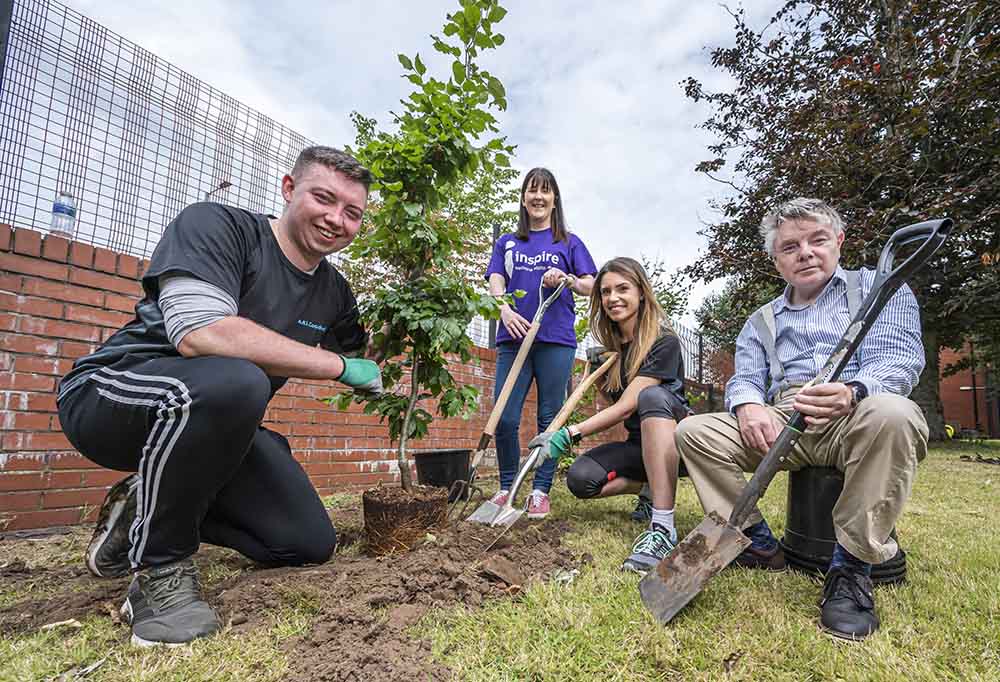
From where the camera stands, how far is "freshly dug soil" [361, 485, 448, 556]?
2.15 meters

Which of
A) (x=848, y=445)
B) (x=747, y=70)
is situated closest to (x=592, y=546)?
(x=848, y=445)

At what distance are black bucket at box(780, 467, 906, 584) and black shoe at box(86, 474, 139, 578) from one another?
2412mm

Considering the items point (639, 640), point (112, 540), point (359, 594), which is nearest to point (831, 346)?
point (639, 640)

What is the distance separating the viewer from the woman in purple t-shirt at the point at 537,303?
307 cm

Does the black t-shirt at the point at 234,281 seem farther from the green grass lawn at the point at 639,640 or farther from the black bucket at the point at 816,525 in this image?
the black bucket at the point at 816,525

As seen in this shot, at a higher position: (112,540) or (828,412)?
(828,412)

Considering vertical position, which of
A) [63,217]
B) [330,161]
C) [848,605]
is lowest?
[848,605]

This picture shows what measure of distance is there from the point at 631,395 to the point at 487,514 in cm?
89

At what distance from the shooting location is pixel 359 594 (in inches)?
65.1

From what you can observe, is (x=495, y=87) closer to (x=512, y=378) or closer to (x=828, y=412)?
(x=512, y=378)

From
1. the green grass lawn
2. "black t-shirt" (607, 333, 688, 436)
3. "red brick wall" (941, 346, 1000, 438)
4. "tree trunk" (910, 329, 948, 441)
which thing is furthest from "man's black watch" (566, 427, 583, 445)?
"red brick wall" (941, 346, 1000, 438)

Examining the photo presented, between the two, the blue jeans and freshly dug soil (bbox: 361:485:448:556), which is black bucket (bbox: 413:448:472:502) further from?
freshly dug soil (bbox: 361:485:448:556)

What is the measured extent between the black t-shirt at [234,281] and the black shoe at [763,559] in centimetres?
187

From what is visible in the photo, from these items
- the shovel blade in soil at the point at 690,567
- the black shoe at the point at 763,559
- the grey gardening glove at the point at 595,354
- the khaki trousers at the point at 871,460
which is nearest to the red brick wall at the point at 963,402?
the grey gardening glove at the point at 595,354
